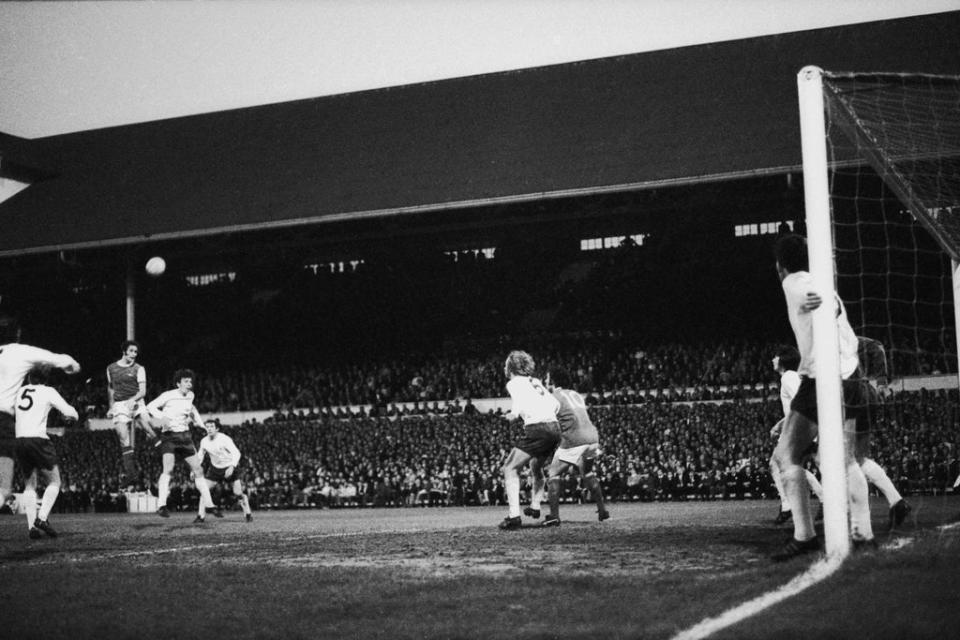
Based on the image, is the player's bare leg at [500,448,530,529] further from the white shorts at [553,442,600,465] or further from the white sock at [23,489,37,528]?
the white sock at [23,489,37,528]

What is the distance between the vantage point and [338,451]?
1002 inches

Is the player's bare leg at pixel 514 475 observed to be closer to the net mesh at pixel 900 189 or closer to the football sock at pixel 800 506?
the net mesh at pixel 900 189

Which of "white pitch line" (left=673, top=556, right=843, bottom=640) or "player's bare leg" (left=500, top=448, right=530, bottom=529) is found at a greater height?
"player's bare leg" (left=500, top=448, right=530, bottom=529)

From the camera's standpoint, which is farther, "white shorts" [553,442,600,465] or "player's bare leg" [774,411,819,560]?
"white shorts" [553,442,600,465]

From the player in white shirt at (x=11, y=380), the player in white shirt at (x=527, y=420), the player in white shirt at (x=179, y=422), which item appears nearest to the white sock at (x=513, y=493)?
the player in white shirt at (x=527, y=420)

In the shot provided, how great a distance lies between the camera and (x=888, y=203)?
2359cm

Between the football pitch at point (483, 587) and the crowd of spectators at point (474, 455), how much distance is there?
9.41 metres

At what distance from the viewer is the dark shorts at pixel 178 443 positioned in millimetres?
15703

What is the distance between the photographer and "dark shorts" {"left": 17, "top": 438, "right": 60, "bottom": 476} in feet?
36.4

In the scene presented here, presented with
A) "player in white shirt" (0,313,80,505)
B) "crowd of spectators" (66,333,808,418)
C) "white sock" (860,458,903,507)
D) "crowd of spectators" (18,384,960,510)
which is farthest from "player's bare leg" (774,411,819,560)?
"crowd of spectators" (66,333,808,418)

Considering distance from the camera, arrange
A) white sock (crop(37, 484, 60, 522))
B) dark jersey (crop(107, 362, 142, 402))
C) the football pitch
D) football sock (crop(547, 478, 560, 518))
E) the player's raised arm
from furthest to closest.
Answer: dark jersey (crop(107, 362, 142, 402)), football sock (crop(547, 478, 560, 518)), white sock (crop(37, 484, 60, 522)), the player's raised arm, the football pitch

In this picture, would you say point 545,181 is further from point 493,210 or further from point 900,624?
point 900,624

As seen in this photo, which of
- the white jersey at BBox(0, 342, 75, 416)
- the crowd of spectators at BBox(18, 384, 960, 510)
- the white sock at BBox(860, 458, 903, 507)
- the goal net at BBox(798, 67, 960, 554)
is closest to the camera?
the goal net at BBox(798, 67, 960, 554)

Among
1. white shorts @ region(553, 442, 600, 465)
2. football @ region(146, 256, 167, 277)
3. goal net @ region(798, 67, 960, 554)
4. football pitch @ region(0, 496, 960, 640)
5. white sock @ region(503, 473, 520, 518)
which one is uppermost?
football @ region(146, 256, 167, 277)
